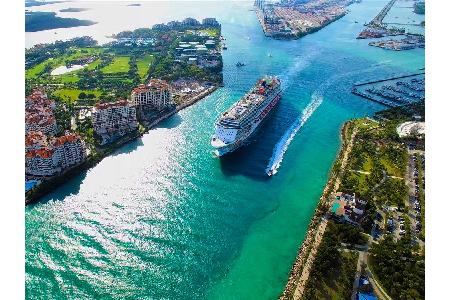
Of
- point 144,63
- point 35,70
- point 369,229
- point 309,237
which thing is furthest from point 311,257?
point 35,70

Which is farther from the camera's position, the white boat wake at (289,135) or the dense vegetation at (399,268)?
the white boat wake at (289,135)

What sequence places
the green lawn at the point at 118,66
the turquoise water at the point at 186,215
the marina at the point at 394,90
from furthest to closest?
the green lawn at the point at 118,66 < the marina at the point at 394,90 < the turquoise water at the point at 186,215

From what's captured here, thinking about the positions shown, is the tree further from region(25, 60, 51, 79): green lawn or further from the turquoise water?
region(25, 60, 51, 79): green lawn

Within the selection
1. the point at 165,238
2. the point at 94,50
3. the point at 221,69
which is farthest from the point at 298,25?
the point at 165,238

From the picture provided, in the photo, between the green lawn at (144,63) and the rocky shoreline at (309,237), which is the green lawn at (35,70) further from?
the rocky shoreline at (309,237)

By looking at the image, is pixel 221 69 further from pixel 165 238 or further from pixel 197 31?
pixel 165 238

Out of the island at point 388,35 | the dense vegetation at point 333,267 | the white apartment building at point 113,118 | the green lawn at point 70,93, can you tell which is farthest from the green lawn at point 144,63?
the island at point 388,35
